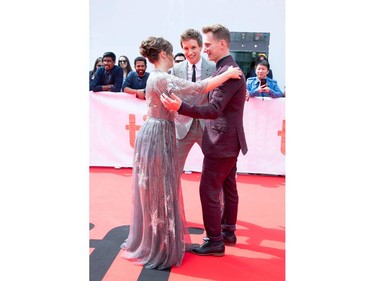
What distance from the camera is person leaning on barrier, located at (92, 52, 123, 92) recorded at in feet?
17.9

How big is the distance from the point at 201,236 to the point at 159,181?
2.42 ft

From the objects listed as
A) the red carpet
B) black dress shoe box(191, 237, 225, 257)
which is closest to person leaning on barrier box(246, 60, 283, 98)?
the red carpet

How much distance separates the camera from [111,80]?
552 centimetres

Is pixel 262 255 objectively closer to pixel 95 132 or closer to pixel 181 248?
Result: pixel 181 248

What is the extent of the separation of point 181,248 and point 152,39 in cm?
135

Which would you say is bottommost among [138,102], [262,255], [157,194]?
[262,255]

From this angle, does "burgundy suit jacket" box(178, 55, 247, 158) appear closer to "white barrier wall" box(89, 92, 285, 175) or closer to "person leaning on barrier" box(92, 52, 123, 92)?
"white barrier wall" box(89, 92, 285, 175)

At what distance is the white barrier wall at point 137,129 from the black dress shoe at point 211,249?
2491mm

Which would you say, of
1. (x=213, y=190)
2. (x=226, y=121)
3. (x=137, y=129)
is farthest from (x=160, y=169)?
(x=137, y=129)

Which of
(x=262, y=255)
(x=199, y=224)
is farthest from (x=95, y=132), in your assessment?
(x=262, y=255)

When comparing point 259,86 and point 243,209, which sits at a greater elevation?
point 259,86

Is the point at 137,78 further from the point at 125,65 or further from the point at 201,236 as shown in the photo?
the point at 201,236

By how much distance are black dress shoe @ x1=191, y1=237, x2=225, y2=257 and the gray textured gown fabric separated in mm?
138

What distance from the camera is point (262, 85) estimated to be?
5156mm
